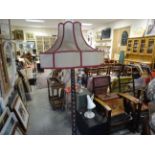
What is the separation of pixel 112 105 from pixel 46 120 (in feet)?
4.17

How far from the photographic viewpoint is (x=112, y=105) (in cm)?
216

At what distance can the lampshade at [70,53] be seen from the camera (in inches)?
34.1

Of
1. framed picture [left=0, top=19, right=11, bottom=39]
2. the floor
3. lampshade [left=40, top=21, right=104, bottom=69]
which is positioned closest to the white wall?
the floor

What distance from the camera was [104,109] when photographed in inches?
75.9

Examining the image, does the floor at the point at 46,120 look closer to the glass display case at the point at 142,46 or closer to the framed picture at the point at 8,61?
the framed picture at the point at 8,61

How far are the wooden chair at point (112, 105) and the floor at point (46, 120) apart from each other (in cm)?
70

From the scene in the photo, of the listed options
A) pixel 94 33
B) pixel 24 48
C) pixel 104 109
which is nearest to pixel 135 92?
pixel 104 109

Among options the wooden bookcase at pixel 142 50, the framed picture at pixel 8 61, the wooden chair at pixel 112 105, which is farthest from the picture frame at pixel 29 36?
the wooden chair at pixel 112 105

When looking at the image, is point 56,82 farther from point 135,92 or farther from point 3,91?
point 135,92

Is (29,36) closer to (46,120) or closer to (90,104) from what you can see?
(46,120)

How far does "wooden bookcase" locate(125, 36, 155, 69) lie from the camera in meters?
4.11

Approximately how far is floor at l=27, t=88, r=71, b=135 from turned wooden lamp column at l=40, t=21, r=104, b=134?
1.59 metres

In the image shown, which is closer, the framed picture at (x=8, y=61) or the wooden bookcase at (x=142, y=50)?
the framed picture at (x=8, y=61)
